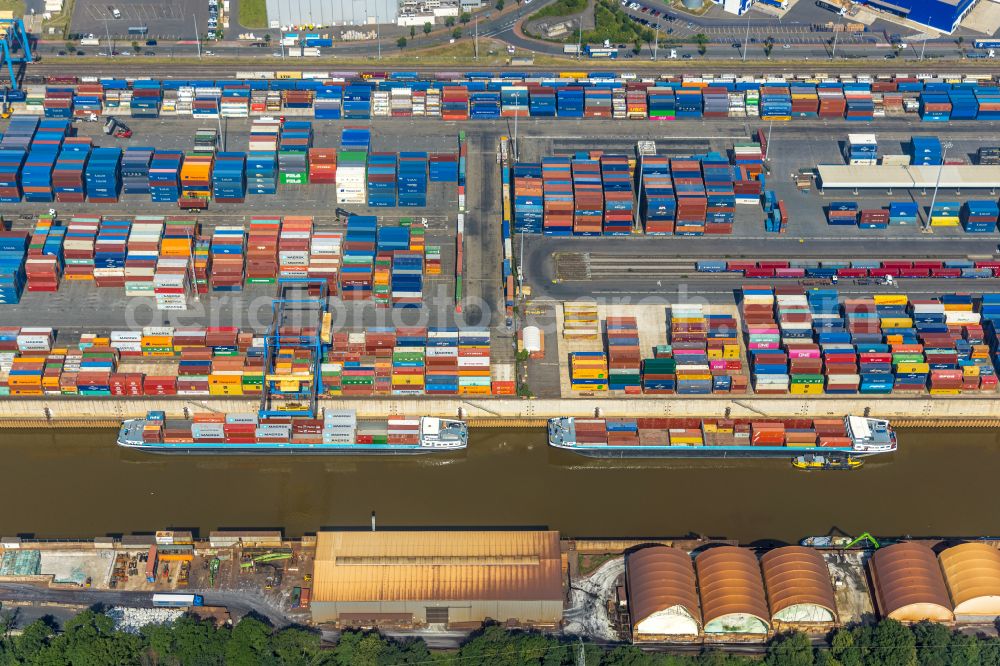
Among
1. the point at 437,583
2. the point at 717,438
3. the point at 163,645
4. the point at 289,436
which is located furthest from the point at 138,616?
the point at 717,438

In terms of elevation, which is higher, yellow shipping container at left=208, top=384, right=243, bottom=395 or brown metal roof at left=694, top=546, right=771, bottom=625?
yellow shipping container at left=208, top=384, right=243, bottom=395

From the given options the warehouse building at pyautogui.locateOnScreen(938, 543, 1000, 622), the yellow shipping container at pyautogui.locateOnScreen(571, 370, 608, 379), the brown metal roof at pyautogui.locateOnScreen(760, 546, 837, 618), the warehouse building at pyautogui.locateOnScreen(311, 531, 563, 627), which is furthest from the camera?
the yellow shipping container at pyautogui.locateOnScreen(571, 370, 608, 379)

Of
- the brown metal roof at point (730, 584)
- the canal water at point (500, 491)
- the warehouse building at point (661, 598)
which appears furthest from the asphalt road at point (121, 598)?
the brown metal roof at point (730, 584)

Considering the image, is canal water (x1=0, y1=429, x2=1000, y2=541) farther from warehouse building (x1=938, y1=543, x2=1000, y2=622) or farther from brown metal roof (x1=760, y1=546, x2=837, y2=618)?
brown metal roof (x1=760, y1=546, x2=837, y2=618)

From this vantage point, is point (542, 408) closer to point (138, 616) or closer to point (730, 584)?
point (730, 584)

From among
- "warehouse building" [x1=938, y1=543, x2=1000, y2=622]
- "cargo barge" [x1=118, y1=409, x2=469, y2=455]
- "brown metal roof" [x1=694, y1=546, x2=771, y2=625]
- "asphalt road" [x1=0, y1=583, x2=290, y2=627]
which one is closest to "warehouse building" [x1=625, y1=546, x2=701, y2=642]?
Answer: "brown metal roof" [x1=694, y1=546, x2=771, y2=625]

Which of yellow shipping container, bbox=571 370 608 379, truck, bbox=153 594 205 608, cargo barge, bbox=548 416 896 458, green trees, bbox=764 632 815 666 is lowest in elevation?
green trees, bbox=764 632 815 666

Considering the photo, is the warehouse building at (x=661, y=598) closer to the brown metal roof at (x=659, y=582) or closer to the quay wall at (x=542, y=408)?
the brown metal roof at (x=659, y=582)
